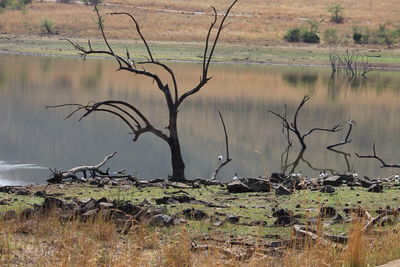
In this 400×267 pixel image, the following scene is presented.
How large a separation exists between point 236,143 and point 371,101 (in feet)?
48.9

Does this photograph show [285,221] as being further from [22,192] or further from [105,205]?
[22,192]

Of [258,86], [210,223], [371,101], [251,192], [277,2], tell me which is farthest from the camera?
[277,2]

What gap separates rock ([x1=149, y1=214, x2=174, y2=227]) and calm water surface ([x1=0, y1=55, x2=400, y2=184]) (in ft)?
24.1

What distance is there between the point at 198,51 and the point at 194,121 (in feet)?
99.0

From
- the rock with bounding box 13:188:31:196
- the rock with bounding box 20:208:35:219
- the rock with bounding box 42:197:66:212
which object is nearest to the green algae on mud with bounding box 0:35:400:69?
the rock with bounding box 13:188:31:196

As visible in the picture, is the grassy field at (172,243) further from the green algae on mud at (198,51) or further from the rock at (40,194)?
the green algae on mud at (198,51)

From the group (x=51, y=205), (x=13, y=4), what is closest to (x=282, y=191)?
(x=51, y=205)

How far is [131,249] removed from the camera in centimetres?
818

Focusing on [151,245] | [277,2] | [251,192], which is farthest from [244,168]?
[277,2]

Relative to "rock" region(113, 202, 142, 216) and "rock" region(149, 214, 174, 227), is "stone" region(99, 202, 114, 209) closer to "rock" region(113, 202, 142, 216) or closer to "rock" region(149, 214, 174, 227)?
"rock" region(113, 202, 142, 216)

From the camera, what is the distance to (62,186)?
13664 millimetres

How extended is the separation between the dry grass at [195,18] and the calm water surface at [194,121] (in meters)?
16.7

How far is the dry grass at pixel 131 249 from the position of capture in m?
7.62

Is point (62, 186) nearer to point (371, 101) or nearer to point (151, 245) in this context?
point (151, 245)
